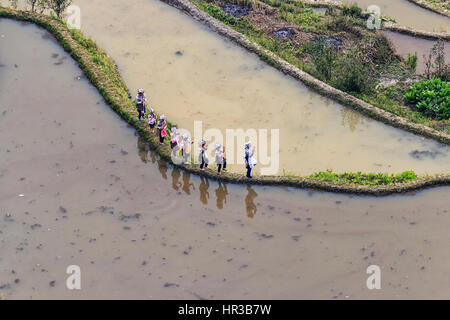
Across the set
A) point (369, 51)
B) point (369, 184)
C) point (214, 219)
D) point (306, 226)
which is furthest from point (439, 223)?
point (369, 51)

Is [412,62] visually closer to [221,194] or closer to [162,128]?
[221,194]

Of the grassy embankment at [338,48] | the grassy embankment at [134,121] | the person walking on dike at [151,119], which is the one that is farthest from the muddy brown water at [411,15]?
the person walking on dike at [151,119]

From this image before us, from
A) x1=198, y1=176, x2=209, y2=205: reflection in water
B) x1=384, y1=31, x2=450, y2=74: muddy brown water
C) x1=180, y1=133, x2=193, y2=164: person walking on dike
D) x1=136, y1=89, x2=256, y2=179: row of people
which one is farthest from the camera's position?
x1=384, y1=31, x2=450, y2=74: muddy brown water

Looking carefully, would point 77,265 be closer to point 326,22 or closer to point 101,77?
point 101,77

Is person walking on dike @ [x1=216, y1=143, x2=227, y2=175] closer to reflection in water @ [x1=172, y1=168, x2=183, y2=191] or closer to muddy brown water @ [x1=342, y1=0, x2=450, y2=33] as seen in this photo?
reflection in water @ [x1=172, y1=168, x2=183, y2=191]

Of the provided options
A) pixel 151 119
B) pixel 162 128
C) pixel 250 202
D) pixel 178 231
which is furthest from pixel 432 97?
pixel 178 231

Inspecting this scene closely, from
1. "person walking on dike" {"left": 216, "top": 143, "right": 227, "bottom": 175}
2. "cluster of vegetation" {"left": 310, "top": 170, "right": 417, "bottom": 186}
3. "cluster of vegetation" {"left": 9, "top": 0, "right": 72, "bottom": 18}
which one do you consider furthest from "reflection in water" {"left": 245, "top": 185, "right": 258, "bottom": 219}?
"cluster of vegetation" {"left": 9, "top": 0, "right": 72, "bottom": 18}
